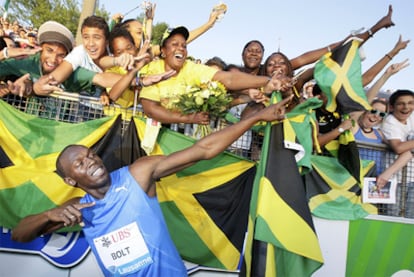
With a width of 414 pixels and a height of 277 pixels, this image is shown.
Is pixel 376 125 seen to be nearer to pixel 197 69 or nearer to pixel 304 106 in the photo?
pixel 304 106

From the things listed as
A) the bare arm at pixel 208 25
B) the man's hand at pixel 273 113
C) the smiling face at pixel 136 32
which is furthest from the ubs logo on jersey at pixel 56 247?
the bare arm at pixel 208 25

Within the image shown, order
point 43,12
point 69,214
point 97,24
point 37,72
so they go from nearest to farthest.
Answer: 1. point 69,214
2. point 37,72
3. point 97,24
4. point 43,12

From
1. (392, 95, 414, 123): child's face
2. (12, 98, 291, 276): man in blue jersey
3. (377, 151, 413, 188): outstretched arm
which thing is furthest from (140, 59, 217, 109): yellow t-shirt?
(392, 95, 414, 123): child's face

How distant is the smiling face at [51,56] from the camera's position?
4770 mm

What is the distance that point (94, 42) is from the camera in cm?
508

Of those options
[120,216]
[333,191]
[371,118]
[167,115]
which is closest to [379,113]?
[371,118]

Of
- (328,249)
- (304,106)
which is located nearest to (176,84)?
(304,106)

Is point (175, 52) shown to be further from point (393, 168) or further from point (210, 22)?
point (393, 168)

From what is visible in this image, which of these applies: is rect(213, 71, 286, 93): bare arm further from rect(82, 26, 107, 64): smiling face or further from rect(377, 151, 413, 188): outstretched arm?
rect(377, 151, 413, 188): outstretched arm

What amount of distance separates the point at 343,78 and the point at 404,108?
1833 mm

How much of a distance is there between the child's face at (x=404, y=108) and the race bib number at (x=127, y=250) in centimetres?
420

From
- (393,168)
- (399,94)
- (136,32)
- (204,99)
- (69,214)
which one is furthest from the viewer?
(399,94)

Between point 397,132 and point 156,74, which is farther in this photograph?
point 397,132

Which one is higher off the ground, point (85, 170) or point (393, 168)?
point (393, 168)
